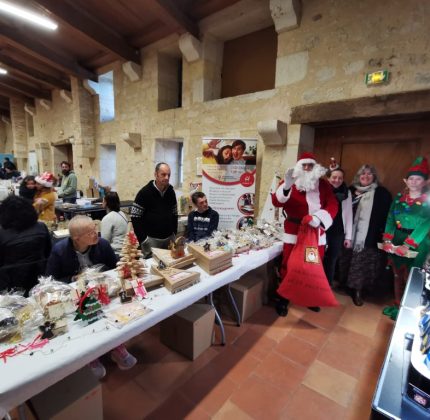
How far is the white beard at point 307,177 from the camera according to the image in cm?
221

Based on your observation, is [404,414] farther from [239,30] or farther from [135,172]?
[135,172]

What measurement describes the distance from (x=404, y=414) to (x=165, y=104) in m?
5.21

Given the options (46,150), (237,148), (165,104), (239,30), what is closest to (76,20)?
(165,104)

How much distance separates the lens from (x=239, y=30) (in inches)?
147

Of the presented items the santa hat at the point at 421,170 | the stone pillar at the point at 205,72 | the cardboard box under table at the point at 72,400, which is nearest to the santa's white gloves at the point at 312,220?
the santa hat at the point at 421,170

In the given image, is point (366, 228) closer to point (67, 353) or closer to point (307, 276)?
point (307, 276)

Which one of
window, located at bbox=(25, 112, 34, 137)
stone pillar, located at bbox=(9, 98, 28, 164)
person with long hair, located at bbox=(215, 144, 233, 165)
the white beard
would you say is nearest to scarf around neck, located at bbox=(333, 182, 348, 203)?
the white beard

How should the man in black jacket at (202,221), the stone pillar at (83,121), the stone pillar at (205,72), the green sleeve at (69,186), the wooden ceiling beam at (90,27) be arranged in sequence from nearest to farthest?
the man in black jacket at (202,221) → the wooden ceiling beam at (90,27) → the stone pillar at (205,72) → the green sleeve at (69,186) → the stone pillar at (83,121)

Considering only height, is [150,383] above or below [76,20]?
below

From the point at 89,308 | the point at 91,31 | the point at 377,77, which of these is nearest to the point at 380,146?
the point at 377,77

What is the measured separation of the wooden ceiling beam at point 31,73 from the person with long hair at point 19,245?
6.45 m

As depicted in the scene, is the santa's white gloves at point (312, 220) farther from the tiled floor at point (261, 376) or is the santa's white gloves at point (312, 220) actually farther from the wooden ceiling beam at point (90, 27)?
the wooden ceiling beam at point (90, 27)

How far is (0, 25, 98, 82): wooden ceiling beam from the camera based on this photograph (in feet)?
14.1

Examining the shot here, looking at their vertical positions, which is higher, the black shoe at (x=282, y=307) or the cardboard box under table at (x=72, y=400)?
the cardboard box under table at (x=72, y=400)
